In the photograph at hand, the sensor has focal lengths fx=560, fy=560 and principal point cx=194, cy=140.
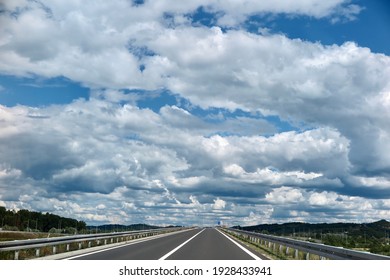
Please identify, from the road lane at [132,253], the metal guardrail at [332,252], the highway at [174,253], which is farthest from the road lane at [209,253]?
the metal guardrail at [332,252]

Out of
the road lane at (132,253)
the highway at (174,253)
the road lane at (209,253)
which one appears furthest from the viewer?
the road lane at (132,253)

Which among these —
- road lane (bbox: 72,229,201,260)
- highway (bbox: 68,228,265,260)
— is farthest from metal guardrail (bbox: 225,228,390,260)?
road lane (bbox: 72,229,201,260)

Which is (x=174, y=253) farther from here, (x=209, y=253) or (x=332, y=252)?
(x=332, y=252)

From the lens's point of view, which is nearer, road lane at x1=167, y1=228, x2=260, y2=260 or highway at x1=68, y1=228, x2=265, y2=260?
road lane at x1=167, y1=228, x2=260, y2=260

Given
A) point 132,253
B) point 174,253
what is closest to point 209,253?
point 174,253

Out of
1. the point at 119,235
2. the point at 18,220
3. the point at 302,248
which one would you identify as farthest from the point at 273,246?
the point at 18,220

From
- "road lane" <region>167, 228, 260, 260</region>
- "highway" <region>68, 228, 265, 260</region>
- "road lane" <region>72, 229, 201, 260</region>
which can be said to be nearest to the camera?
"road lane" <region>167, 228, 260, 260</region>

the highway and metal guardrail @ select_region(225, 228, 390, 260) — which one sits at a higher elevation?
metal guardrail @ select_region(225, 228, 390, 260)

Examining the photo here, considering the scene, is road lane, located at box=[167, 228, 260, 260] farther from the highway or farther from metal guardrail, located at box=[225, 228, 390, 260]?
metal guardrail, located at box=[225, 228, 390, 260]

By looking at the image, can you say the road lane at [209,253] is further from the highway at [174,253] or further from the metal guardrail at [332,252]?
the metal guardrail at [332,252]
